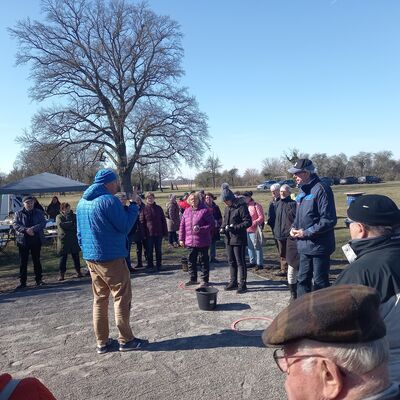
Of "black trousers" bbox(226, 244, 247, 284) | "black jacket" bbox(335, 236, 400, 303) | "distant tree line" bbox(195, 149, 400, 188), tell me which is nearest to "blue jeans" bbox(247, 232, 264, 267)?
"black trousers" bbox(226, 244, 247, 284)

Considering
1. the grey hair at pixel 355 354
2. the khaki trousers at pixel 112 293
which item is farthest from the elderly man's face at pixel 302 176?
Result: the grey hair at pixel 355 354

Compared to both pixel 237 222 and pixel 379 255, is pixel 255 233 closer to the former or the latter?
pixel 237 222

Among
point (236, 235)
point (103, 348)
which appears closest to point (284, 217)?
point (236, 235)

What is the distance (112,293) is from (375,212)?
10.5 feet

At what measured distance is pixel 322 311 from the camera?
1.28m

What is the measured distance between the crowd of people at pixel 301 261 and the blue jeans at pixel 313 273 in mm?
13

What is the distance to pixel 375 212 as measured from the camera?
2648 millimetres

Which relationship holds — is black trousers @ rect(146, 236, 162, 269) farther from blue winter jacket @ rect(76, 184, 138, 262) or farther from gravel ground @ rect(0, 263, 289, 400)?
blue winter jacket @ rect(76, 184, 138, 262)

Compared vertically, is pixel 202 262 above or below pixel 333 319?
below

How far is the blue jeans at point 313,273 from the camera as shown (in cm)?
500

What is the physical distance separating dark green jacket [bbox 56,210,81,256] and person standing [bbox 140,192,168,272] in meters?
1.63

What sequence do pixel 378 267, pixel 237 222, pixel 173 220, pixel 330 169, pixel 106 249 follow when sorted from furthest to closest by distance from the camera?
pixel 330 169
pixel 173 220
pixel 237 222
pixel 106 249
pixel 378 267

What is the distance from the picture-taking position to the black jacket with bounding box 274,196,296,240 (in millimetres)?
7887

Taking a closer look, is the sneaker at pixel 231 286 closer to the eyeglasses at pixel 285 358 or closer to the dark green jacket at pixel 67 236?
the dark green jacket at pixel 67 236
